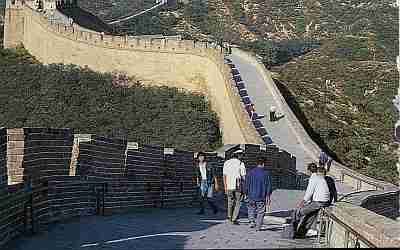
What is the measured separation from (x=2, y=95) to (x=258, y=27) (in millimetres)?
45296

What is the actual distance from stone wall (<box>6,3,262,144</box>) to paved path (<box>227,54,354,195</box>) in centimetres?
115

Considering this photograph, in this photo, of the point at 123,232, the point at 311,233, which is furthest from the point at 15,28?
the point at 311,233

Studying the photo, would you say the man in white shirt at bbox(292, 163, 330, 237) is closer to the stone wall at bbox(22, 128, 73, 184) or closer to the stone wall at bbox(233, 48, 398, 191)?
the stone wall at bbox(22, 128, 73, 184)

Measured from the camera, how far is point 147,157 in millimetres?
14727

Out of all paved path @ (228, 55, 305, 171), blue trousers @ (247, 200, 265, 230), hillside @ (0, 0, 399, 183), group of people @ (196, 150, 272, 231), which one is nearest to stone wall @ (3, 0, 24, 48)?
paved path @ (228, 55, 305, 171)

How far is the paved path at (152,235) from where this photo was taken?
32.4 feet

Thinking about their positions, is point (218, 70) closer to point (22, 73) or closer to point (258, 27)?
point (22, 73)

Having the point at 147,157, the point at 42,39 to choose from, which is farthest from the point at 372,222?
the point at 42,39

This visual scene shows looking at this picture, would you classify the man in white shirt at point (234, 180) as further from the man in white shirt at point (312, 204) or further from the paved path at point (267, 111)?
the paved path at point (267, 111)

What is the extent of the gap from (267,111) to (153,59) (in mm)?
8289

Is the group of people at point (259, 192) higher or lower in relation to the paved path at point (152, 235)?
higher

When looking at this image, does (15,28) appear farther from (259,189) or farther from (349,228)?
(349,228)

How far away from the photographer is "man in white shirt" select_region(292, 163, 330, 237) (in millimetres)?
10594

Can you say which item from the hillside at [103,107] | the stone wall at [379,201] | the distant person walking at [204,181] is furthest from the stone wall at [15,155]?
the hillside at [103,107]
